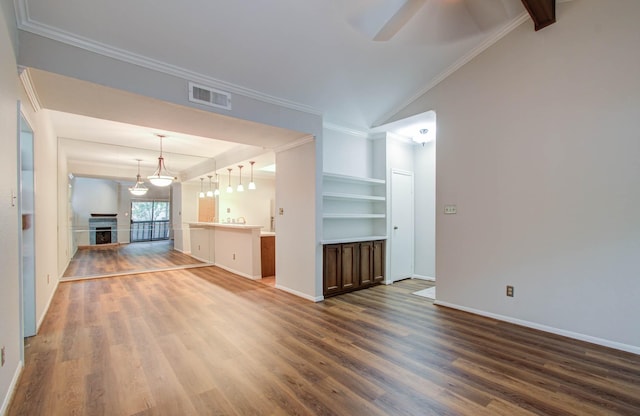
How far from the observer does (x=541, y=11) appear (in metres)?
3.11

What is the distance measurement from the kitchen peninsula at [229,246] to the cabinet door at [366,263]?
2111 mm

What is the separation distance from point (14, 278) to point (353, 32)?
373 centimetres

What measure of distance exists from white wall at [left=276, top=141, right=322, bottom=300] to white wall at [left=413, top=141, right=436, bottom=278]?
8.03ft

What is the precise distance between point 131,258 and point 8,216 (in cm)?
600

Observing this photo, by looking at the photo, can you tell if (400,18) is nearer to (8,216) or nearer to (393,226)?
(8,216)

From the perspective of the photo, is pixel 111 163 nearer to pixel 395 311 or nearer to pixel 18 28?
pixel 18 28

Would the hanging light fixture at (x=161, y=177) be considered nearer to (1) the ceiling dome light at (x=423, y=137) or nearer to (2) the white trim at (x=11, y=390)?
(2) the white trim at (x=11, y=390)

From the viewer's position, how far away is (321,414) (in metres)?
1.89

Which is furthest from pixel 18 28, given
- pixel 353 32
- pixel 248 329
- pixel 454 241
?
pixel 454 241

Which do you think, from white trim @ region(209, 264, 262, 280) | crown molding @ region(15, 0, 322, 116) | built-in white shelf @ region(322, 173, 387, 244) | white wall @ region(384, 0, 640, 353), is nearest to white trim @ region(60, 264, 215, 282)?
white trim @ region(209, 264, 262, 280)

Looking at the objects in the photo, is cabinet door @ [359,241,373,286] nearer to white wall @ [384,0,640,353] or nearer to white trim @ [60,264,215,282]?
white wall @ [384,0,640,353]

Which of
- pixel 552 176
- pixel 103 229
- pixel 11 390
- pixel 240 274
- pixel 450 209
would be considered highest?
pixel 552 176

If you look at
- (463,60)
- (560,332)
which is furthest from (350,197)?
(560,332)

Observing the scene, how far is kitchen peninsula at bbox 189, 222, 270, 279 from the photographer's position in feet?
19.2
